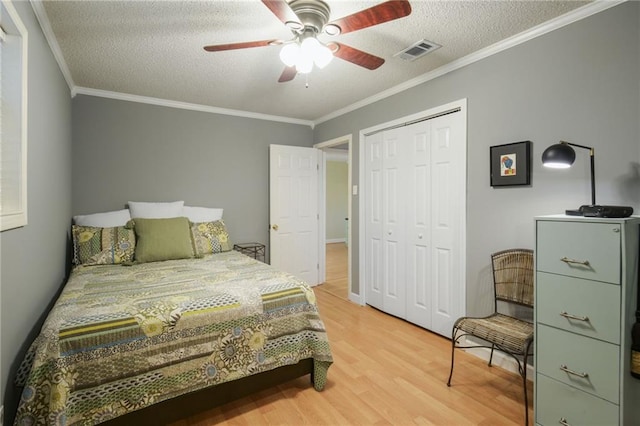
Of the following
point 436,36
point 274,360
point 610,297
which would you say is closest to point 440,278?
point 610,297

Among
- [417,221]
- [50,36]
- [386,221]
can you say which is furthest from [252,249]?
[50,36]

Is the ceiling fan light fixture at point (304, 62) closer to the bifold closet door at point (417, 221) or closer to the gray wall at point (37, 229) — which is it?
the gray wall at point (37, 229)

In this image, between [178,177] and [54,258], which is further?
[178,177]

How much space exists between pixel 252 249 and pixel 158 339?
2553mm

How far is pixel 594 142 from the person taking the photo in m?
1.97

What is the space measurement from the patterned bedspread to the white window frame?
55 centimetres

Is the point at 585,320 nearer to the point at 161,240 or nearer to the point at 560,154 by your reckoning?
the point at 560,154

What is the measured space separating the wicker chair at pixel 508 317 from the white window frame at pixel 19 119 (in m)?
2.57

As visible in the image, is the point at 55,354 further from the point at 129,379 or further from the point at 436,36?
the point at 436,36

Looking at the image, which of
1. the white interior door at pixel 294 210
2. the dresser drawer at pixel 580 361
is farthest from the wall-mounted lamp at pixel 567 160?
the white interior door at pixel 294 210

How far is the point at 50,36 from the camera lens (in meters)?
2.23

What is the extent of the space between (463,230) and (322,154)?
8.51ft

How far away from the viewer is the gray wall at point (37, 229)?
4.93 ft

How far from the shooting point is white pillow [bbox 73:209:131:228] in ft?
10.3
